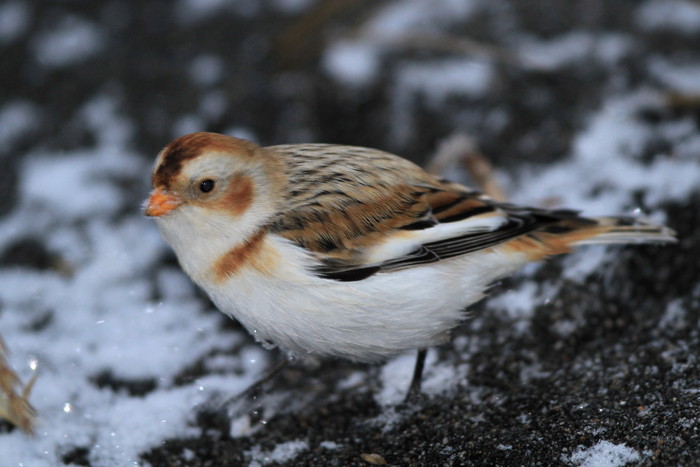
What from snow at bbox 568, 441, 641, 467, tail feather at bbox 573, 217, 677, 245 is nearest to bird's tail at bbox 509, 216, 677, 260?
tail feather at bbox 573, 217, 677, 245

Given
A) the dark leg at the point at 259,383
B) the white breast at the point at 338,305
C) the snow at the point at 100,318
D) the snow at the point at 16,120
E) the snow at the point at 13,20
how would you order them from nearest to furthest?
1. the white breast at the point at 338,305
2. the snow at the point at 100,318
3. the dark leg at the point at 259,383
4. the snow at the point at 16,120
5. the snow at the point at 13,20

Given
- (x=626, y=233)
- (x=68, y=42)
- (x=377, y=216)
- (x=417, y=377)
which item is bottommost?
(x=417, y=377)

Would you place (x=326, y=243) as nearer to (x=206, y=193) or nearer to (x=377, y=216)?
(x=377, y=216)

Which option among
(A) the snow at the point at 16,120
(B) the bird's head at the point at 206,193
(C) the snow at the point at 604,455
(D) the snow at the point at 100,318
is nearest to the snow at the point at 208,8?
(D) the snow at the point at 100,318

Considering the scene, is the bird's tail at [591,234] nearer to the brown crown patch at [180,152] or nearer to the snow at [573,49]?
the brown crown patch at [180,152]

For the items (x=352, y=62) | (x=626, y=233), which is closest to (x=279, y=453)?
(x=626, y=233)
